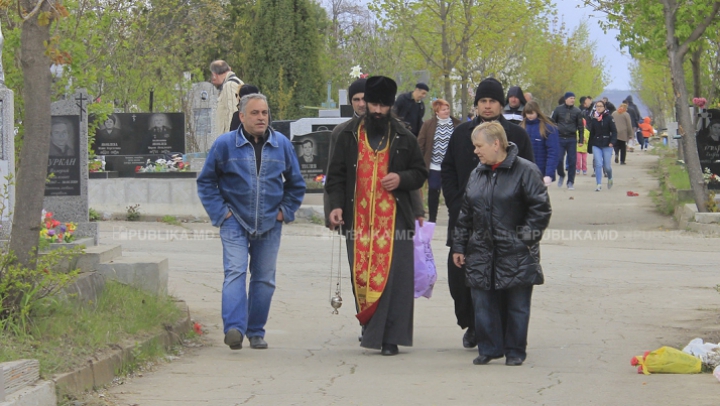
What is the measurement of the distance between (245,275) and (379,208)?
1076 millimetres

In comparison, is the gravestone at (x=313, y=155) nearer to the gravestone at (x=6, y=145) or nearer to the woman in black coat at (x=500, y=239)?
the gravestone at (x=6, y=145)

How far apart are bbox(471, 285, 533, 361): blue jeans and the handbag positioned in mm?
792

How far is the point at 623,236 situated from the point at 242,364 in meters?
9.33

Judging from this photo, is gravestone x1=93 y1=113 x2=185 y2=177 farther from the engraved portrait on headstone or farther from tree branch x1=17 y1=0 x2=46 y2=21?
tree branch x1=17 y1=0 x2=46 y2=21

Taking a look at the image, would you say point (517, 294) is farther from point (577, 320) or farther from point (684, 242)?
point (684, 242)

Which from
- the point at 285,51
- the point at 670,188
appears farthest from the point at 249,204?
the point at 285,51

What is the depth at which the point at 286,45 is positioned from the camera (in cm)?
3153

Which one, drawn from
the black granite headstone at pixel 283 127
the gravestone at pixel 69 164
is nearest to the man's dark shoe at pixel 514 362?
the gravestone at pixel 69 164

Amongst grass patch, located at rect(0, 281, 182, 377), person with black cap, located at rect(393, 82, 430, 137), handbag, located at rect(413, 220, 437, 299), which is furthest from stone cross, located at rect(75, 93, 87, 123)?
person with black cap, located at rect(393, 82, 430, 137)

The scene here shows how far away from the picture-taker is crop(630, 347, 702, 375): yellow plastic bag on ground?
680 cm

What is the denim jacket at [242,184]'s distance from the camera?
7680 millimetres

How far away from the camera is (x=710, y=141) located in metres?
17.4

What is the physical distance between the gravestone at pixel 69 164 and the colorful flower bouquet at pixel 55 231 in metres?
0.91

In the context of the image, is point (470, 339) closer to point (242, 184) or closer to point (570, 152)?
point (242, 184)
